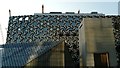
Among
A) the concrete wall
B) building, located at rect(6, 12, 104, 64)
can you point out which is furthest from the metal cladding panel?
building, located at rect(6, 12, 104, 64)

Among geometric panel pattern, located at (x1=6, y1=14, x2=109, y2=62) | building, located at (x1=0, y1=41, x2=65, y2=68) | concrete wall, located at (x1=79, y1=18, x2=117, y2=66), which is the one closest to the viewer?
concrete wall, located at (x1=79, y1=18, x2=117, y2=66)

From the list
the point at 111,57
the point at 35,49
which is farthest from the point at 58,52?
the point at 111,57

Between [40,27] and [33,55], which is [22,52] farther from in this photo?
[40,27]

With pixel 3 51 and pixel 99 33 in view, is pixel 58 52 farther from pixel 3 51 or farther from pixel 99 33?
pixel 3 51

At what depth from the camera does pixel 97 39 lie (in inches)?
1658

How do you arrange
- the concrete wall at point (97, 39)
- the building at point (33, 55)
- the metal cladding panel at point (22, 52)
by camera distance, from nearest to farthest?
the concrete wall at point (97, 39) → the building at point (33, 55) → the metal cladding panel at point (22, 52)

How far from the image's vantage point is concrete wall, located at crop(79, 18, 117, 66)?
4188cm

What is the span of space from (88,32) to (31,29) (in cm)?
7417

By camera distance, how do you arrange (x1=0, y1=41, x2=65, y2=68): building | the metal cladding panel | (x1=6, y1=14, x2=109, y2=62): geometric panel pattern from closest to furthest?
1. (x1=0, y1=41, x2=65, y2=68): building
2. the metal cladding panel
3. (x1=6, y1=14, x2=109, y2=62): geometric panel pattern

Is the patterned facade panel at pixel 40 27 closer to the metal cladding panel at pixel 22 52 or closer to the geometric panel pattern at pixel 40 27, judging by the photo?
the geometric panel pattern at pixel 40 27

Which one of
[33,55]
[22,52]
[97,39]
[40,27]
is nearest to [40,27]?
[40,27]

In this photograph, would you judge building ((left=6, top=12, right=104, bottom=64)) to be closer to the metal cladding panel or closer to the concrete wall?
the metal cladding panel

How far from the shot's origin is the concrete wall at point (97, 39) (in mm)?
41875

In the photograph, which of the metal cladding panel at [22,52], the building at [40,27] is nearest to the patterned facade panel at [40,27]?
the building at [40,27]
